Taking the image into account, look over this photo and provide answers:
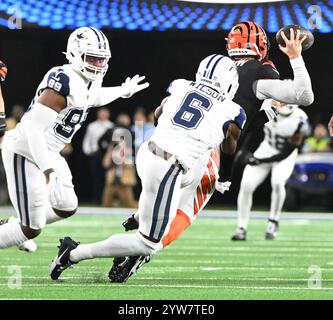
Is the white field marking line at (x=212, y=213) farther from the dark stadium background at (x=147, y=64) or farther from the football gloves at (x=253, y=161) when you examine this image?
the football gloves at (x=253, y=161)

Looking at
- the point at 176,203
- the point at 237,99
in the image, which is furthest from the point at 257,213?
the point at 176,203

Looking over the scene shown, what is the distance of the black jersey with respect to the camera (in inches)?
265

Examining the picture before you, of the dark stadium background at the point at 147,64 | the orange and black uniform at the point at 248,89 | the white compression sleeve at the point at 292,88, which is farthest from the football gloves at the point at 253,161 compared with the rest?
the dark stadium background at the point at 147,64

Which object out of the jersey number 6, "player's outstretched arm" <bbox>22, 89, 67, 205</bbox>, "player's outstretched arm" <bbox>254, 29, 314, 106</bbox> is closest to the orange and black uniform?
"player's outstretched arm" <bbox>254, 29, 314, 106</bbox>

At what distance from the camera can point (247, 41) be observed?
23.0 feet

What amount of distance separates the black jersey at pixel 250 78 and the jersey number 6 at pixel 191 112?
849mm

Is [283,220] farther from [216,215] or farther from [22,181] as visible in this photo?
[22,181]

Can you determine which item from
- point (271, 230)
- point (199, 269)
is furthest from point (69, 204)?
point (271, 230)

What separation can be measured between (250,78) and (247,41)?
0.36 metres

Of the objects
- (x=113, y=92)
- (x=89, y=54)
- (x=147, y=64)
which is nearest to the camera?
(x=89, y=54)

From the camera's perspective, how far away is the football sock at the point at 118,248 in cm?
594

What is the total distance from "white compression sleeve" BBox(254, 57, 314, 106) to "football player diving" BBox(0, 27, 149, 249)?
3.10 feet

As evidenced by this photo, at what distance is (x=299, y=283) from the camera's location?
6.36 m

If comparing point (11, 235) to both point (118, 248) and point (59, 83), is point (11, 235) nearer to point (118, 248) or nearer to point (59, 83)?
point (118, 248)
